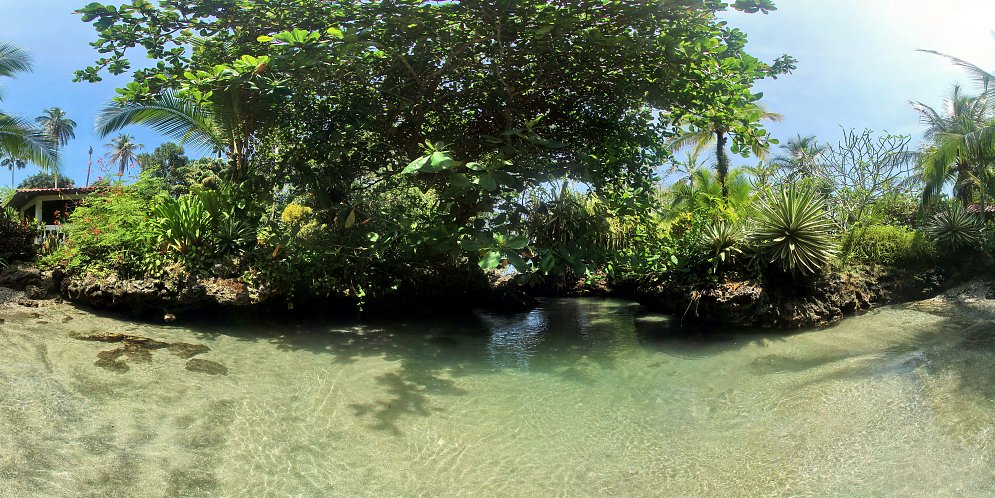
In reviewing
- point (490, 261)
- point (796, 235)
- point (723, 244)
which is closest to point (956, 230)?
point (796, 235)

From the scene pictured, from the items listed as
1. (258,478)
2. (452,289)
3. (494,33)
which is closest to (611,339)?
(452,289)

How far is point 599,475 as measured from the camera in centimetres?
412

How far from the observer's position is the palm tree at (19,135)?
1241 centimetres

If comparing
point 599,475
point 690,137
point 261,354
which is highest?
point 690,137

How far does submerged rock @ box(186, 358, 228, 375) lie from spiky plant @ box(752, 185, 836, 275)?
28.2ft

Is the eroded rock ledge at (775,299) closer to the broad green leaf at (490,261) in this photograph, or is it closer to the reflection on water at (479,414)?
the reflection on water at (479,414)

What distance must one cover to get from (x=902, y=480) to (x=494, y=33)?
22.9ft

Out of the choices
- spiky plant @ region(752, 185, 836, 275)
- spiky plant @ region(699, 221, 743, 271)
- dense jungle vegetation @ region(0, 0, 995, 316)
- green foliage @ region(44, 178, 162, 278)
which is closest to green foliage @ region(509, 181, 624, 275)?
dense jungle vegetation @ region(0, 0, 995, 316)

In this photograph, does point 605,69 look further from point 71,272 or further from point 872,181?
point 71,272

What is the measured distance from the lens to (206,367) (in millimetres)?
6008

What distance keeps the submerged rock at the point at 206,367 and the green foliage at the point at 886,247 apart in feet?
37.8

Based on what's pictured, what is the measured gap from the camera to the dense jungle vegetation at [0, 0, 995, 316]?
7320 mm

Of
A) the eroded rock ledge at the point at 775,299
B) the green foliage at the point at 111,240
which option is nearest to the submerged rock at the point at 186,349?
the green foliage at the point at 111,240

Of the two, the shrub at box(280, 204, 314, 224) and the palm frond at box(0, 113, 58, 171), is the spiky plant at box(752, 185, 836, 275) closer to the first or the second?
the shrub at box(280, 204, 314, 224)
